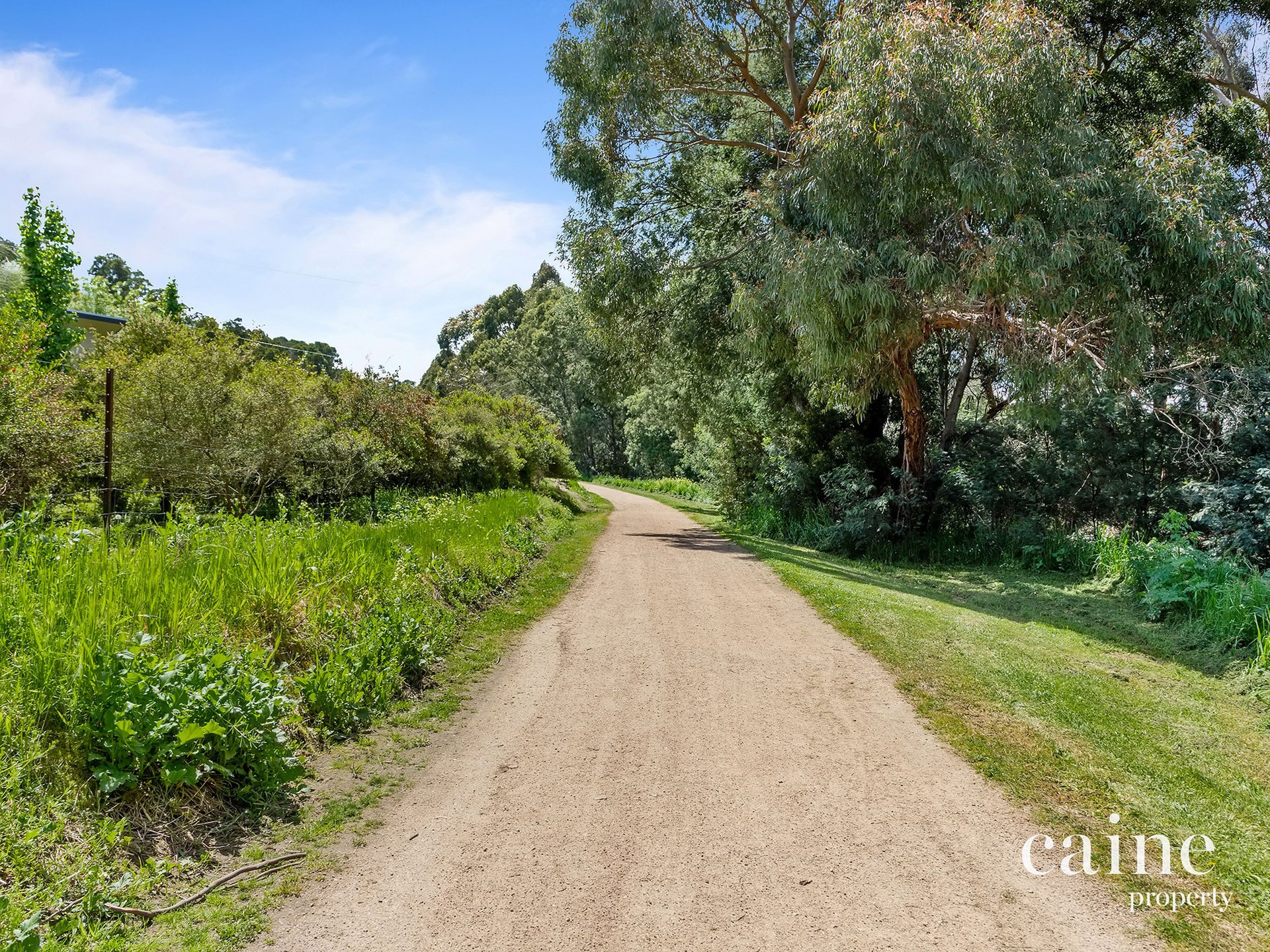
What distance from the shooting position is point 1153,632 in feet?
26.6

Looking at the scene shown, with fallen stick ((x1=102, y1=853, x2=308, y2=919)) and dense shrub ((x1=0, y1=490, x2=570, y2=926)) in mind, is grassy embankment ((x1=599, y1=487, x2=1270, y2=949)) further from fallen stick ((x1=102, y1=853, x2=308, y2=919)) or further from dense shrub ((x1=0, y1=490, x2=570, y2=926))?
dense shrub ((x1=0, y1=490, x2=570, y2=926))

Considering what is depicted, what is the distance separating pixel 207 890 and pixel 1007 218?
1094 cm

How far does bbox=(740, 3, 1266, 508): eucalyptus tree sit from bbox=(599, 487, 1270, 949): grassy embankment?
12.2 feet

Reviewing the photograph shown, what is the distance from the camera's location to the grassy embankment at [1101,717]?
3498 mm

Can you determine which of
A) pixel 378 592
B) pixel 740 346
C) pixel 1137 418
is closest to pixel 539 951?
pixel 378 592

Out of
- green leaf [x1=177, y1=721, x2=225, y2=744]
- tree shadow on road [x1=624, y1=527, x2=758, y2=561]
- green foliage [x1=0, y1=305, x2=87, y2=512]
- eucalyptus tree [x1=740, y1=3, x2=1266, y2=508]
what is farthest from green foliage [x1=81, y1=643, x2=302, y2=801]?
tree shadow on road [x1=624, y1=527, x2=758, y2=561]

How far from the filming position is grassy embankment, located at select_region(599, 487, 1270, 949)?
3498mm

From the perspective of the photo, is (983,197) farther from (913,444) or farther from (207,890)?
(207,890)

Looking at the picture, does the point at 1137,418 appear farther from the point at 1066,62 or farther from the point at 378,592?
the point at 378,592

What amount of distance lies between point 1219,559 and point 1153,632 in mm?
2081

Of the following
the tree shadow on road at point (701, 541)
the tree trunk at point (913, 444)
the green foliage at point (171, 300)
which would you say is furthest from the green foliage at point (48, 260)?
the tree trunk at point (913, 444)

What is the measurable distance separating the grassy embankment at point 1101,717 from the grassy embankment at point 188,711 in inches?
149

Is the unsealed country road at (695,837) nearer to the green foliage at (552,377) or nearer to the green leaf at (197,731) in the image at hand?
the green leaf at (197,731)

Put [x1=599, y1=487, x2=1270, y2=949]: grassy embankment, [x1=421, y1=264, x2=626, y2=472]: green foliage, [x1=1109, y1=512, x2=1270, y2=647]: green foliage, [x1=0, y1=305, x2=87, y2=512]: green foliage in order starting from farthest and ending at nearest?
1. [x1=421, y1=264, x2=626, y2=472]: green foliage
2. [x1=1109, y1=512, x2=1270, y2=647]: green foliage
3. [x1=0, y1=305, x2=87, y2=512]: green foliage
4. [x1=599, y1=487, x2=1270, y2=949]: grassy embankment
